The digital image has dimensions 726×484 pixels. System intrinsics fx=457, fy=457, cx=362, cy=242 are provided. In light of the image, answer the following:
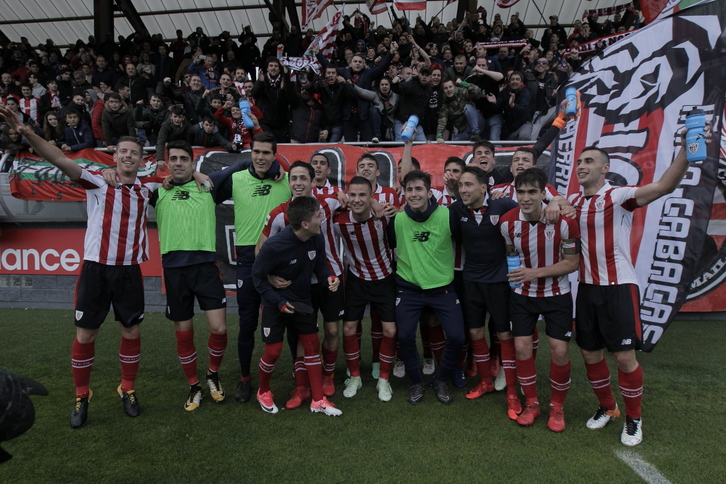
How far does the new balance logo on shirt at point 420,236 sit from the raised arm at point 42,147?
8.56 feet

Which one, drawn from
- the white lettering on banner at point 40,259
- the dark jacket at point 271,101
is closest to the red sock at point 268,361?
the white lettering on banner at point 40,259

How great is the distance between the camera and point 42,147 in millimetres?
3088

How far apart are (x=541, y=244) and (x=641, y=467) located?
1.54 m

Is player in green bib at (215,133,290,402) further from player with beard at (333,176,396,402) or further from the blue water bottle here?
the blue water bottle

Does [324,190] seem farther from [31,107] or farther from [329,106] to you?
[31,107]

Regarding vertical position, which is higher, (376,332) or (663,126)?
(663,126)

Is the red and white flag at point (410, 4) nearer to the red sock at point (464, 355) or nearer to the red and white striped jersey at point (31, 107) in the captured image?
the red and white striped jersey at point (31, 107)

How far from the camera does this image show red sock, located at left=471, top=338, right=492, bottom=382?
388 centimetres

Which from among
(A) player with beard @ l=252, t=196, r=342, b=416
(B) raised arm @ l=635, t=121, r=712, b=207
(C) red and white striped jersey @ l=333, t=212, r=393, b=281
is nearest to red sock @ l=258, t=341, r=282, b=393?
(A) player with beard @ l=252, t=196, r=342, b=416

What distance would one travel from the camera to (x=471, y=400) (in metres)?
3.85

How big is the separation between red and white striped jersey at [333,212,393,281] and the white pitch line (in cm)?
214

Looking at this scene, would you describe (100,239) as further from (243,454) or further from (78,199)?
(78,199)

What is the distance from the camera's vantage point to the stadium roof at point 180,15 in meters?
16.4

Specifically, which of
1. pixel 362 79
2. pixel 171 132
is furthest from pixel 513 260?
pixel 171 132
